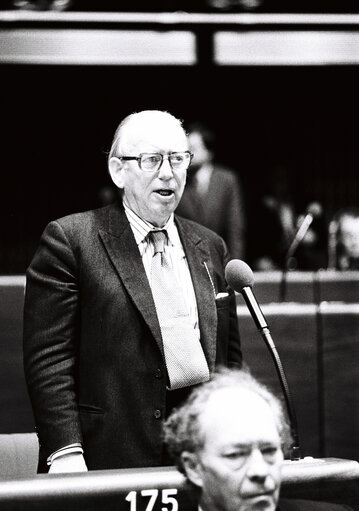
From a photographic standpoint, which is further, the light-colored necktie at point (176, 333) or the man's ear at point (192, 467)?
the light-colored necktie at point (176, 333)

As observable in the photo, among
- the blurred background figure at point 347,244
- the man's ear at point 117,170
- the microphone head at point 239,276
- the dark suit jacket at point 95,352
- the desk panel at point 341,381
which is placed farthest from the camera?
the blurred background figure at point 347,244

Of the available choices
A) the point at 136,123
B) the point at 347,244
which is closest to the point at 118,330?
the point at 136,123

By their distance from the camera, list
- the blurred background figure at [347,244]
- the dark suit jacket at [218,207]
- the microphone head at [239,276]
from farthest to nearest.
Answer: the blurred background figure at [347,244] < the dark suit jacket at [218,207] < the microphone head at [239,276]

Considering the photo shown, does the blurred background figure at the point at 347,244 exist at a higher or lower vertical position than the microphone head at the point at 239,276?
lower

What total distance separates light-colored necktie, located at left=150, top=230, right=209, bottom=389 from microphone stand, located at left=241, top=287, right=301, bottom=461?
0.75 ft

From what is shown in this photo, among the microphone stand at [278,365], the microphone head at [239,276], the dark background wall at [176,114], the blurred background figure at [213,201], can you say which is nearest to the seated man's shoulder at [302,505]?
the microphone stand at [278,365]

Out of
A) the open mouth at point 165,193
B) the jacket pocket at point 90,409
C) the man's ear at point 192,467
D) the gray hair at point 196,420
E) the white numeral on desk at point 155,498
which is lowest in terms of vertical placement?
the jacket pocket at point 90,409

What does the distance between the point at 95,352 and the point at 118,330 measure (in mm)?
77

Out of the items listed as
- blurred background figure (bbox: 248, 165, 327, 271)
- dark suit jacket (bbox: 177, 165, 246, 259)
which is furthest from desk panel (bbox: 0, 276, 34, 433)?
blurred background figure (bbox: 248, 165, 327, 271)

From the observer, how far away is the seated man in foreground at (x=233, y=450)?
4.37 ft

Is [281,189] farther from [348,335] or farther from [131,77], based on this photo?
[348,335]

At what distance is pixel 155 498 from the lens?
135 cm

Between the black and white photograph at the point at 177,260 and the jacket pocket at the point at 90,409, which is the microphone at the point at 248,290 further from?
the jacket pocket at the point at 90,409

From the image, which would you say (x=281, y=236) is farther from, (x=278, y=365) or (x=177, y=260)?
(x=278, y=365)
